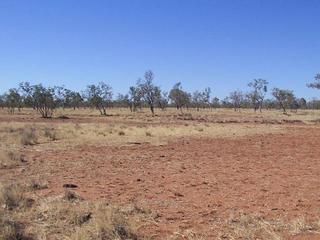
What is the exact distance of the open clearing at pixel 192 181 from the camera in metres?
9.34

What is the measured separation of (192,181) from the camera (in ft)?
48.0

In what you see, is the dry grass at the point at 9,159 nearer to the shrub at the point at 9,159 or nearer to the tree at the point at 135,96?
the shrub at the point at 9,159

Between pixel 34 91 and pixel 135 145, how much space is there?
52.4m

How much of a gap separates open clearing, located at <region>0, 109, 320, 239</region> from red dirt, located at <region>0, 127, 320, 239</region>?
0.02 meters

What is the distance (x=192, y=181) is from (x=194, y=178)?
1.95 ft

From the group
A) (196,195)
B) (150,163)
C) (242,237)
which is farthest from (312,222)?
(150,163)

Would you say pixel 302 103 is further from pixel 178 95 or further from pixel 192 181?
pixel 192 181

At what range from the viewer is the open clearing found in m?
9.34

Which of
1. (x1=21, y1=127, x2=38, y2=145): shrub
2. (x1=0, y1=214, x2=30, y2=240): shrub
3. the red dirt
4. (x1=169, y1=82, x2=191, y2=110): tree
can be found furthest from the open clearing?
(x1=169, y1=82, x2=191, y2=110): tree

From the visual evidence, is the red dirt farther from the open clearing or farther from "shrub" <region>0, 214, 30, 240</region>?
"shrub" <region>0, 214, 30, 240</region>

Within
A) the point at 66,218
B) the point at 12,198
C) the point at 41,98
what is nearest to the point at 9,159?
the point at 12,198

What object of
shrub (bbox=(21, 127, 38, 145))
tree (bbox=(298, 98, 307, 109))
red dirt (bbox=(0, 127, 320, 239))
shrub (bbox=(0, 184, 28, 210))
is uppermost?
tree (bbox=(298, 98, 307, 109))

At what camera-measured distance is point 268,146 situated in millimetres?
25203

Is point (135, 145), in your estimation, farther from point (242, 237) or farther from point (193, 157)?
point (242, 237)
